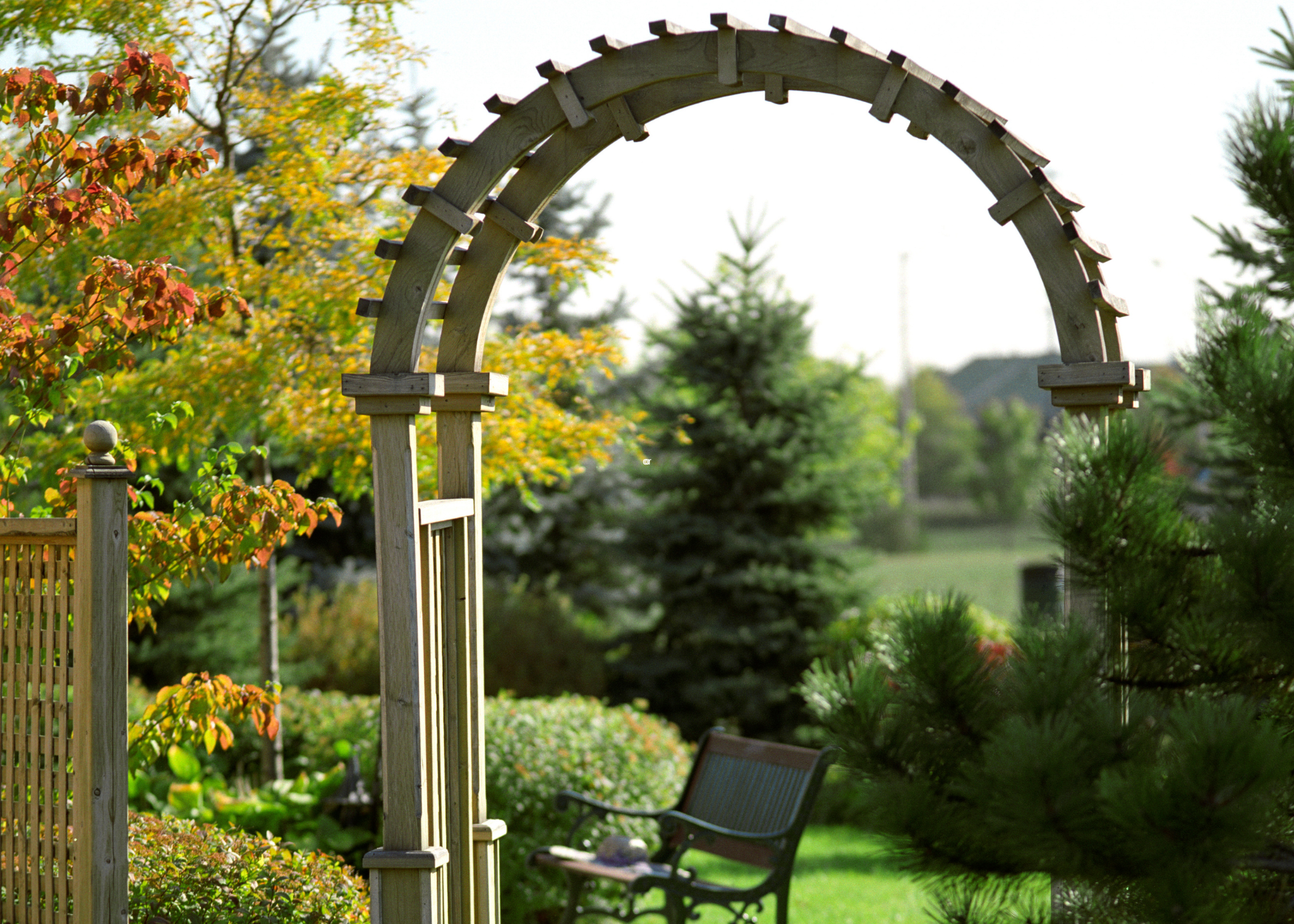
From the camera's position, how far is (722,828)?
14.1 ft

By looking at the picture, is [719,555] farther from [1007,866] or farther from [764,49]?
[1007,866]

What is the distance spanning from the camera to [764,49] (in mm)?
2836

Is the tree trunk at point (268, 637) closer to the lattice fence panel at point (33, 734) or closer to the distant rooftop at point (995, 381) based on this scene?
the lattice fence panel at point (33, 734)

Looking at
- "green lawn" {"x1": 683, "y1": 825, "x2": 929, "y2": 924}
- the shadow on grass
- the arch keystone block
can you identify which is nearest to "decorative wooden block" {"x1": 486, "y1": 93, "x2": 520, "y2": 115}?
the arch keystone block

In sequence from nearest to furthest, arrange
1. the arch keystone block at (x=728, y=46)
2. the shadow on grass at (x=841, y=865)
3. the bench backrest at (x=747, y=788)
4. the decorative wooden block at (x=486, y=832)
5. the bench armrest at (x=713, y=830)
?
the arch keystone block at (x=728, y=46)
the decorative wooden block at (x=486, y=832)
the bench armrest at (x=713, y=830)
the bench backrest at (x=747, y=788)
the shadow on grass at (x=841, y=865)

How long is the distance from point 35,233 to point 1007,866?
308 cm

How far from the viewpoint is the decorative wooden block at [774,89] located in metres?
2.86

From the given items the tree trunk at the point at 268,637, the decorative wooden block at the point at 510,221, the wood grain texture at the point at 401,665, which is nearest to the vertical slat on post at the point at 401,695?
the wood grain texture at the point at 401,665

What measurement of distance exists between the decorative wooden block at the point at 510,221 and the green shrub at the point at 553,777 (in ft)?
8.06

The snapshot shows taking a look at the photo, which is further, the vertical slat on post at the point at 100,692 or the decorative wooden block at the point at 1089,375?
the vertical slat on post at the point at 100,692

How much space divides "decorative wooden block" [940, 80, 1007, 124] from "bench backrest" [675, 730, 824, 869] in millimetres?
2347

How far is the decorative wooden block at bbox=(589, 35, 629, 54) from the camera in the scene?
2859mm

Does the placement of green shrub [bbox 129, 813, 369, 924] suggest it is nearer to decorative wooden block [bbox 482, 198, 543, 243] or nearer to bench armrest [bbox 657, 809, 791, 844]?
bench armrest [bbox 657, 809, 791, 844]

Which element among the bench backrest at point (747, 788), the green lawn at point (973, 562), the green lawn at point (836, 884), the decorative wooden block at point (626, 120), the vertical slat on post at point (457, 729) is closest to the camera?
the decorative wooden block at point (626, 120)
